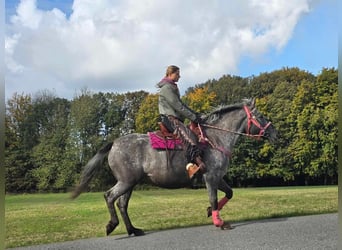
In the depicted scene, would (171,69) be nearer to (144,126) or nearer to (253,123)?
(253,123)

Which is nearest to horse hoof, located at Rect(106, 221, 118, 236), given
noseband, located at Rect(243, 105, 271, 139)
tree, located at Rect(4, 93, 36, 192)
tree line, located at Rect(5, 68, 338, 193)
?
tree line, located at Rect(5, 68, 338, 193)

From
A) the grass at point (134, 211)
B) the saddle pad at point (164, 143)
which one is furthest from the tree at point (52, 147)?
the saddle pad at point (164, 143)

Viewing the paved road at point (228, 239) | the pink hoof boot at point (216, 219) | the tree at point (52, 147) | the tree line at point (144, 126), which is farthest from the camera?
→ the tree line at point (144, 126)

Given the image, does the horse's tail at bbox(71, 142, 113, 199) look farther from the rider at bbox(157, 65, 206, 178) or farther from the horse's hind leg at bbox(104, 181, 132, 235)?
the rider at bbox(157, 65, 206, 178)

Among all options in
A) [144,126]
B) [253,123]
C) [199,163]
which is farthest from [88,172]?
[253,123]

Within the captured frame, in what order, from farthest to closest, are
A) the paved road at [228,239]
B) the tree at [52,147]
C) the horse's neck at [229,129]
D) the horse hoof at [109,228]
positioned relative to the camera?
the tree at [52,147] < the horse's neck at [229,129] < the horse hoof at [109,228] < the paved road at [228,239]

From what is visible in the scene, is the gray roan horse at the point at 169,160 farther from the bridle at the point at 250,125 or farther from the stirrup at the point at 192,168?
the stirrup at the point at 192,168

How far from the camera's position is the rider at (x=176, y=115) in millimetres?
7727

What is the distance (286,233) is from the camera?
8.23 m

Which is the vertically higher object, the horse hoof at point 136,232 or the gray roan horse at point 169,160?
the gray roan horse at point 169,160

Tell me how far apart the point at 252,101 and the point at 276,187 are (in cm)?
467

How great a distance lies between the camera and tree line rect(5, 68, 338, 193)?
9.29 m

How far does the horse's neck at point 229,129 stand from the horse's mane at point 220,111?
0.25 ft

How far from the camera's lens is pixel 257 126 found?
8.20 meters
